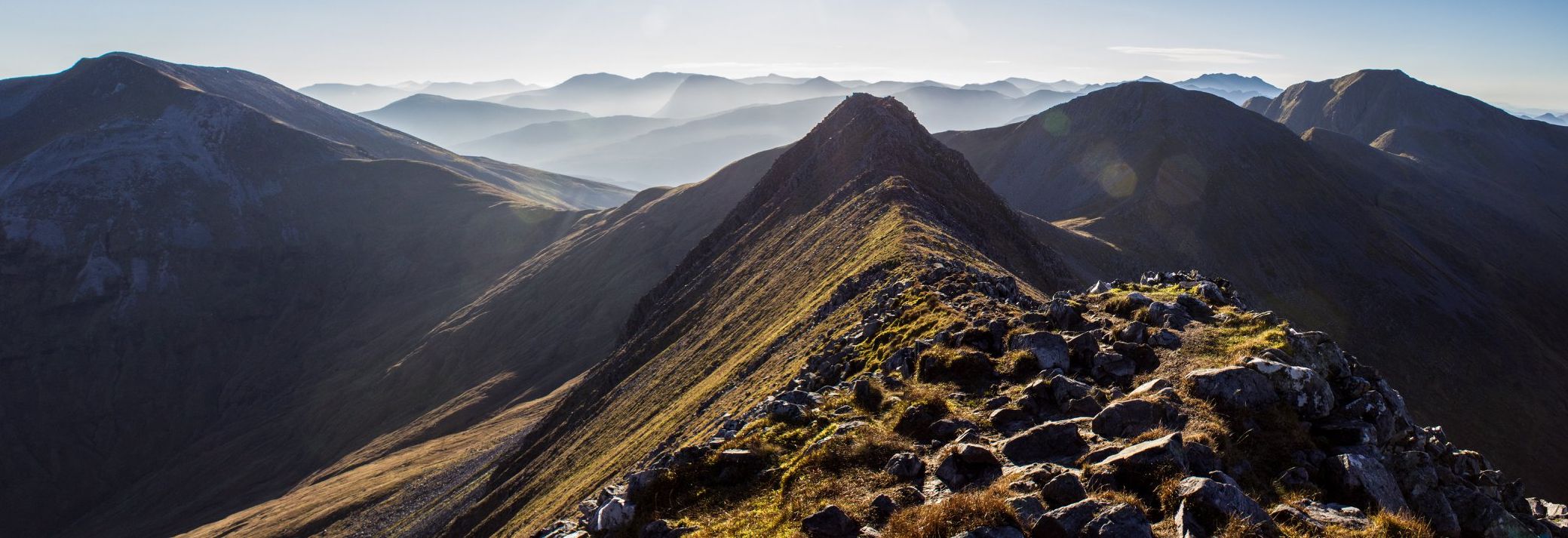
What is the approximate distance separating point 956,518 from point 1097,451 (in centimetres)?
337

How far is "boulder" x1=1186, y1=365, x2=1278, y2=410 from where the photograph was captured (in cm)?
1430

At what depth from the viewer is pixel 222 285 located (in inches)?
6762

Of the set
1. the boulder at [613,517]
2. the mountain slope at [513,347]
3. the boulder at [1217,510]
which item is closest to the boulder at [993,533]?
the boulder at [1217,510]

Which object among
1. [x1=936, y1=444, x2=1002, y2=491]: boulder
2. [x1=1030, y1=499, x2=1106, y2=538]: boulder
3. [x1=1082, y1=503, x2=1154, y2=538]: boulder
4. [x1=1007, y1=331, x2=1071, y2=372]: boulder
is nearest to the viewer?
[x1=1082, y1=503, x2=1154, y2=538]: boulder

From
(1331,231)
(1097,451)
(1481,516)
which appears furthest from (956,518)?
(1331,231)

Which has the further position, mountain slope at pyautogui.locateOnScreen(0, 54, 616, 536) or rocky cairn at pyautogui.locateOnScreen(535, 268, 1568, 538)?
mountain slope at pyautogui.locateOnScreen(0, 54, 616, 536)

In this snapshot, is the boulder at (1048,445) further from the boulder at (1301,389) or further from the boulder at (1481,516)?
the boulder at (1481,516)

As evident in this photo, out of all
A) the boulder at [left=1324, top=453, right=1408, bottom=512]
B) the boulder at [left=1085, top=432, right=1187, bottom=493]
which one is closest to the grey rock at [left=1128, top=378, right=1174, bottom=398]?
the boulder at [left=1085, top=432, right=1187, bottom=493]

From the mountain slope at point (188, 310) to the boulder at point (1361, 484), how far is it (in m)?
124

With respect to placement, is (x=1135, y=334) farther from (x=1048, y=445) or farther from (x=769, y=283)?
(x=769, y=283)

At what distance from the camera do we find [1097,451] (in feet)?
43.0

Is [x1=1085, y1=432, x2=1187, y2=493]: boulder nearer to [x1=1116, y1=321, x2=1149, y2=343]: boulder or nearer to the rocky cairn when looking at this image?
the rocky cairn

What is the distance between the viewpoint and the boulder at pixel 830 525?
1239 centimetres

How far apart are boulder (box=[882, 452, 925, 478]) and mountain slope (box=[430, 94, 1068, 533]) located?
14.4 m
